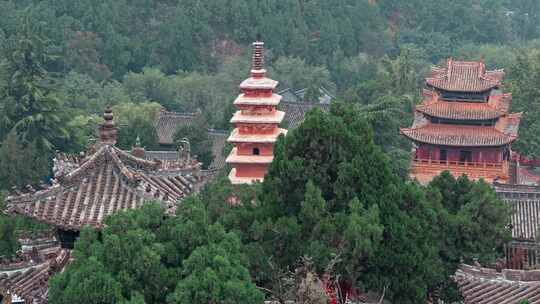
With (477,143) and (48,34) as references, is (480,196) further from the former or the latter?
(48,34)

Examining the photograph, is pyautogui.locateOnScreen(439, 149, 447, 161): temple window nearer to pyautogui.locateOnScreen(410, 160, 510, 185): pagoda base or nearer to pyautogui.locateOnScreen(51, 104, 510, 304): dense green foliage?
pyautogui.locateOnScreen(410, 160, 510, 185): pagoda base

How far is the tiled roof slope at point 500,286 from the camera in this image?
65.3ft

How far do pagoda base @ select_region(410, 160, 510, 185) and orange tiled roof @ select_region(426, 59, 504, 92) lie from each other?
277 centimetres

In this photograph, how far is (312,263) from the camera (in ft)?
63.7

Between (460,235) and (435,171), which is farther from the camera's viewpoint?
(435,171)

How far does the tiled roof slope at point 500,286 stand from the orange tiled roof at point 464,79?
84.7 ft

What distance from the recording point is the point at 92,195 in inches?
824

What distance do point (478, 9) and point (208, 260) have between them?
275 feet

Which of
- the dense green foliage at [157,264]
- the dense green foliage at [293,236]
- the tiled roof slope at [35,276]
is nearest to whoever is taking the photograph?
the dense green foliage at [157,264]

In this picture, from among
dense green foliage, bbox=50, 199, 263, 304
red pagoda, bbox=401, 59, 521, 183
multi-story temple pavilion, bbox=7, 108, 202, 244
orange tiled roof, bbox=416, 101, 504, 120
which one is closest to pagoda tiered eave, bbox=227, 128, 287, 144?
multi-story temple pavilion, bbox=7, 108, 202, 244

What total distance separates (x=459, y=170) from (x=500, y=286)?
25.6 meters

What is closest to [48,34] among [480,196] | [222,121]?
[222,121]

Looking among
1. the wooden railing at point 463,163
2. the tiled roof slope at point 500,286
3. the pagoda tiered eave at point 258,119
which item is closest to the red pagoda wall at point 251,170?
the pagoda tiered eave at point 258,119

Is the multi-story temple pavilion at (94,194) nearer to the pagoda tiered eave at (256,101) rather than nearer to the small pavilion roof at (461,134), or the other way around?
the pagoda tiered eave at (256,101)
